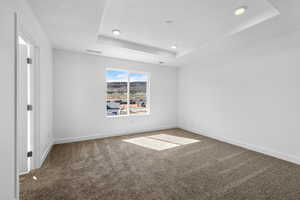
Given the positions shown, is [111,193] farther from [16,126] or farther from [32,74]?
[32,74]

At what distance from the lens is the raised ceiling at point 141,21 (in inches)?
75.8

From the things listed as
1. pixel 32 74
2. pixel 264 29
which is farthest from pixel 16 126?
pixel 264 29

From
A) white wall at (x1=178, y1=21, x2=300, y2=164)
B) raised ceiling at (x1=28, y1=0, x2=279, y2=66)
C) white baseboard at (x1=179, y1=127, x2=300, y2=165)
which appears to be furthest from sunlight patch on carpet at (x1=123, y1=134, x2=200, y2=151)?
raised ceiling at (x1=28, y1=0, x2=279, y2=66)

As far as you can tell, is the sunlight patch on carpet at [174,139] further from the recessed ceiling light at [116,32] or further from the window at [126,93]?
the recessed ceiling light at [116,32]

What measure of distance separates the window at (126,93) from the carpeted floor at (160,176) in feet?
5.31

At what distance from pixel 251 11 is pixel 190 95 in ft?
10.4

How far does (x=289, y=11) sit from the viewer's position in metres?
1.98

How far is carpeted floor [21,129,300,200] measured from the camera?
1.80 meters

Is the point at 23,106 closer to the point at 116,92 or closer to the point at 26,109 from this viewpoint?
the point at 26,109

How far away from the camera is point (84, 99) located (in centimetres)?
388

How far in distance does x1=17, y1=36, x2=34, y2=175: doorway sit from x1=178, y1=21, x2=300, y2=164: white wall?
3797mm

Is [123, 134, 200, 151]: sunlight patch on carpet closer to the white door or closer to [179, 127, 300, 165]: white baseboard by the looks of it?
[179, 127, 300, 165]: white baseboard

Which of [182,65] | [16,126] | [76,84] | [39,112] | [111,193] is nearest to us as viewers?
[16,126]

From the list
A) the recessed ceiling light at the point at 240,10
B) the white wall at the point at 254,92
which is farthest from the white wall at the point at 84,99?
the recessed ceiling light at the point at 240,10
